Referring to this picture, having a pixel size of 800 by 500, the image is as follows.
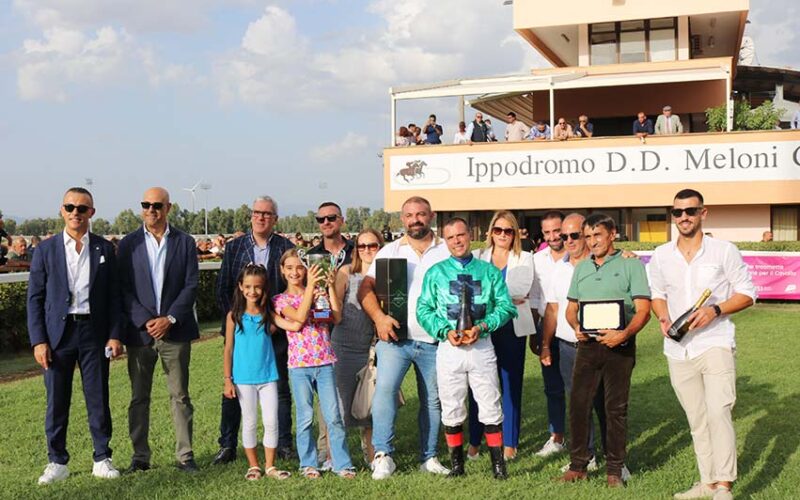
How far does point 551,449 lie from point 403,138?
65.7 ft

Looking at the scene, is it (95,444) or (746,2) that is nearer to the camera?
(95,444)

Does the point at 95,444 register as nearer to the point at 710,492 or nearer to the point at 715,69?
the point at 710,492

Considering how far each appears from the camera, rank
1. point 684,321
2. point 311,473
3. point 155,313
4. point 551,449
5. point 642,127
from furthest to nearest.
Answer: point 642,127, point 551,449, point 155,313, point 311,473, point 684,321

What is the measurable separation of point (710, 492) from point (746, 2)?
81.6 ft

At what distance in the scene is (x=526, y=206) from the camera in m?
25.8

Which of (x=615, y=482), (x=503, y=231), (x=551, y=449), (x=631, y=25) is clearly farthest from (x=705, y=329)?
(x=631, y=25)

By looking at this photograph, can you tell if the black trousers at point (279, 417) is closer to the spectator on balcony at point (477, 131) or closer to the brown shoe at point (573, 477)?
the brown shoe at point (573, 477)

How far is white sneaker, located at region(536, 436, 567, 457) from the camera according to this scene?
287 inches

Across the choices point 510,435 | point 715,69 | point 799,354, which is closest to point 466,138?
point 715,69

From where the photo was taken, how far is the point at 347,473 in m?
6.44

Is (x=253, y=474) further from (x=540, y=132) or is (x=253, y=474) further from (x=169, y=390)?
(x=540, y=132)

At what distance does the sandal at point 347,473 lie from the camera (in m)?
6.41

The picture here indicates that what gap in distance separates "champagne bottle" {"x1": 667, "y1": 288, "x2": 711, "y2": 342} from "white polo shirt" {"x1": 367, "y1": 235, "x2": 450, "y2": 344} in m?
1.74

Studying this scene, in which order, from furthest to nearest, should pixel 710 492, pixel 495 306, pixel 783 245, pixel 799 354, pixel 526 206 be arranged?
pixel 526 206 < pixel 783 245 < pixel 799 354 < pixel 495 306 < pixel 710 492
